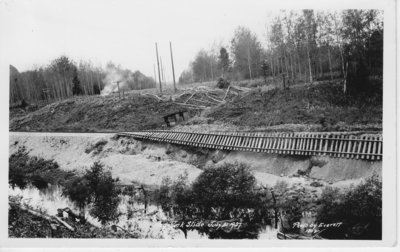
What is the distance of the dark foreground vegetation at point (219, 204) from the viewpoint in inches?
208

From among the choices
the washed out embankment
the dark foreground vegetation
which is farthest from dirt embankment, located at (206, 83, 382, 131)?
the dark foreground vegetation

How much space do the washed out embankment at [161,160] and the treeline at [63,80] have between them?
825 mm

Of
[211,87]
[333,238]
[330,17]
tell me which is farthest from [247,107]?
[333,238]

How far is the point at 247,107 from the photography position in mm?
6109

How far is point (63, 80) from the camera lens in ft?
21.9

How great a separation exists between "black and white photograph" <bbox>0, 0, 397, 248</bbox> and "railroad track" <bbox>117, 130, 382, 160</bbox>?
0.06 feet

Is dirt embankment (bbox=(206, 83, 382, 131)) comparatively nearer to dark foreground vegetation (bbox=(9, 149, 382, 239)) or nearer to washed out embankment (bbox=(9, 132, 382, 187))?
washed out embankment (bbox=(9, 132, 382, 187))

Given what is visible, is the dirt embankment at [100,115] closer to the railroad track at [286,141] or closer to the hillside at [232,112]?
the hillside at [232,112]

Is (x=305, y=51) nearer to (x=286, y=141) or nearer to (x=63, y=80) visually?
(x=286, y=141)

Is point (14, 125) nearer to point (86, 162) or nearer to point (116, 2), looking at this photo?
point (86, 162)

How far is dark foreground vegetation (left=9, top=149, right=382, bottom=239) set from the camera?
5277 mm

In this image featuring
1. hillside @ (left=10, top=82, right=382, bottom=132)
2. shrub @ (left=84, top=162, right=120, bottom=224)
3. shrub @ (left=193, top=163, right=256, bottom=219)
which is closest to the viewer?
shrub @ (left=193, top=163, right=256, bottom=219)

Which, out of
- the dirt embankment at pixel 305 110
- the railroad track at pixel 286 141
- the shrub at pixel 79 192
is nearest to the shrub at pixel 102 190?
the shrub at pixel 79 192

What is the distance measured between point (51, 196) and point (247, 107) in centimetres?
412
